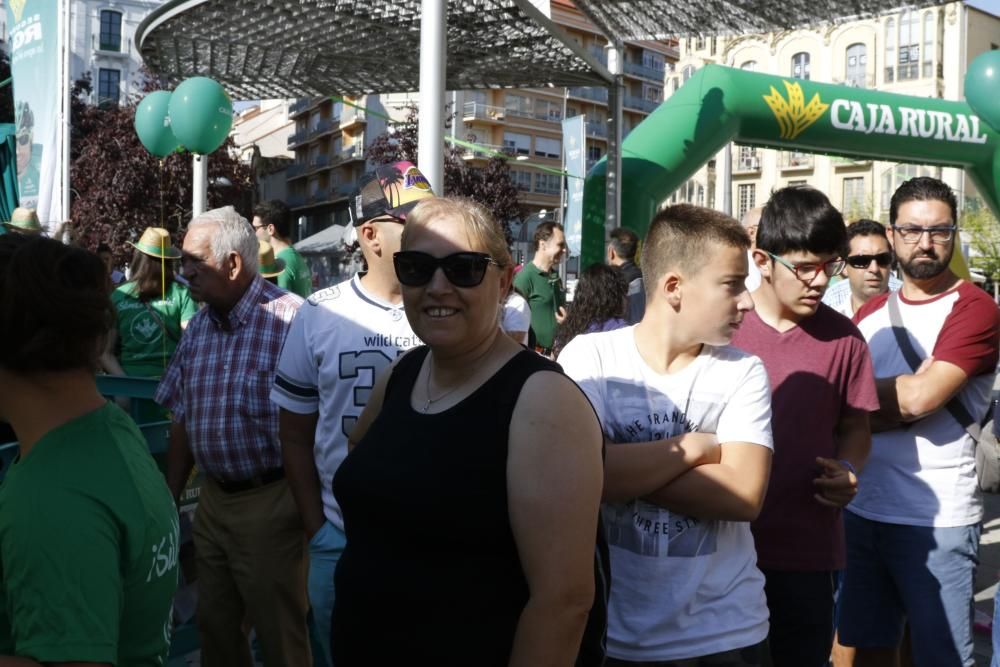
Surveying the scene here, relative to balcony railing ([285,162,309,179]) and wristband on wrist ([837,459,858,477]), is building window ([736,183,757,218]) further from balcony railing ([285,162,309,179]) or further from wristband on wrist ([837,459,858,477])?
wristband on wrist ([837,459,858,477])

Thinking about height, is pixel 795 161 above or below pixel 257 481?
above

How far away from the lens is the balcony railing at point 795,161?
58.1m

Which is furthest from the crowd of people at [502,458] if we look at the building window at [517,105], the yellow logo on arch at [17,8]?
the building window at [517,105]

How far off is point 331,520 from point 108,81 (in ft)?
225

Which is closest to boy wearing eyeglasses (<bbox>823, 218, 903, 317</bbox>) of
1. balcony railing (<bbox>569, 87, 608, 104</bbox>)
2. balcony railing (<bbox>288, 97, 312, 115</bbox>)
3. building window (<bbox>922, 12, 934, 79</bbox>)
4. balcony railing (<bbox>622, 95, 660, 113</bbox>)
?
building window (<bbox>922, 12, 934, 79</bbox>)

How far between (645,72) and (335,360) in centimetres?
9108

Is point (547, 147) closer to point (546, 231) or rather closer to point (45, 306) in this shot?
point (546, 231)

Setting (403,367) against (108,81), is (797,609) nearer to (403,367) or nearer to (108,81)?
(403,367)

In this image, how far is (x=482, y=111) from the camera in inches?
2810

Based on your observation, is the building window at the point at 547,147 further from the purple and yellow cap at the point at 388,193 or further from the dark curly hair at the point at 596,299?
the purple and yellow cap at the point at 388,193

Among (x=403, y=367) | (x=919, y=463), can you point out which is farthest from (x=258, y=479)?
(x=919, y=463)

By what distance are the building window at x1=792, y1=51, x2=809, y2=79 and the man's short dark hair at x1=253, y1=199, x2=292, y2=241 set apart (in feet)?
189

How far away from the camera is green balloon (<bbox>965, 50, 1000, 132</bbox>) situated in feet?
18.1

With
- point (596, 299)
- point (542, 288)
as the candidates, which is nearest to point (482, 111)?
point (542, 288)
